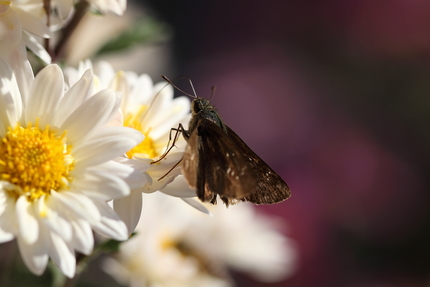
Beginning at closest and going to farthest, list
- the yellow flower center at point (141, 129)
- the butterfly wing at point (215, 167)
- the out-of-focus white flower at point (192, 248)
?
the butterfly wing at point (215, 167) < the yellow flower center at point (141, 129) < the out-of-focus white flower at point (192, 248)

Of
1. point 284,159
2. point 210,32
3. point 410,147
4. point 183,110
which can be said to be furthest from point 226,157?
point 210,32

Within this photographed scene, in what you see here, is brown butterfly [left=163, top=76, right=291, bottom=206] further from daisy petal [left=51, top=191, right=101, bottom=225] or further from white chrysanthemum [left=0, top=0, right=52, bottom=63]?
white chrysanthemum [left=0, top=0, right=52, bottom=63]

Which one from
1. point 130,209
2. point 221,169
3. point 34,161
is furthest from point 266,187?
point 34,161

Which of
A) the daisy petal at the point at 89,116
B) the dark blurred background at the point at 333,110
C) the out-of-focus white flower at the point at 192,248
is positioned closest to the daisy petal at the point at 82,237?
the daisy petal at the point at 89,116

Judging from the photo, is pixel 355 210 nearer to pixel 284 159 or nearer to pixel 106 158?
pixel 284 159

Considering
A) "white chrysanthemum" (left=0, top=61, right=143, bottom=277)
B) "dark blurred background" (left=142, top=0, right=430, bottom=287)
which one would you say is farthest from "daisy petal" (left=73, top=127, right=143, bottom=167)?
"dark blurred background" (left=142, top=0, right=430, bottom=287)

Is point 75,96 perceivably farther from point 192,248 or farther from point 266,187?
point 192,248

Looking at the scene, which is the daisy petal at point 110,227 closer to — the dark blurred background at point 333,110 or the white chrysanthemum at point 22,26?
the white chrysanthemum at point 22,26
